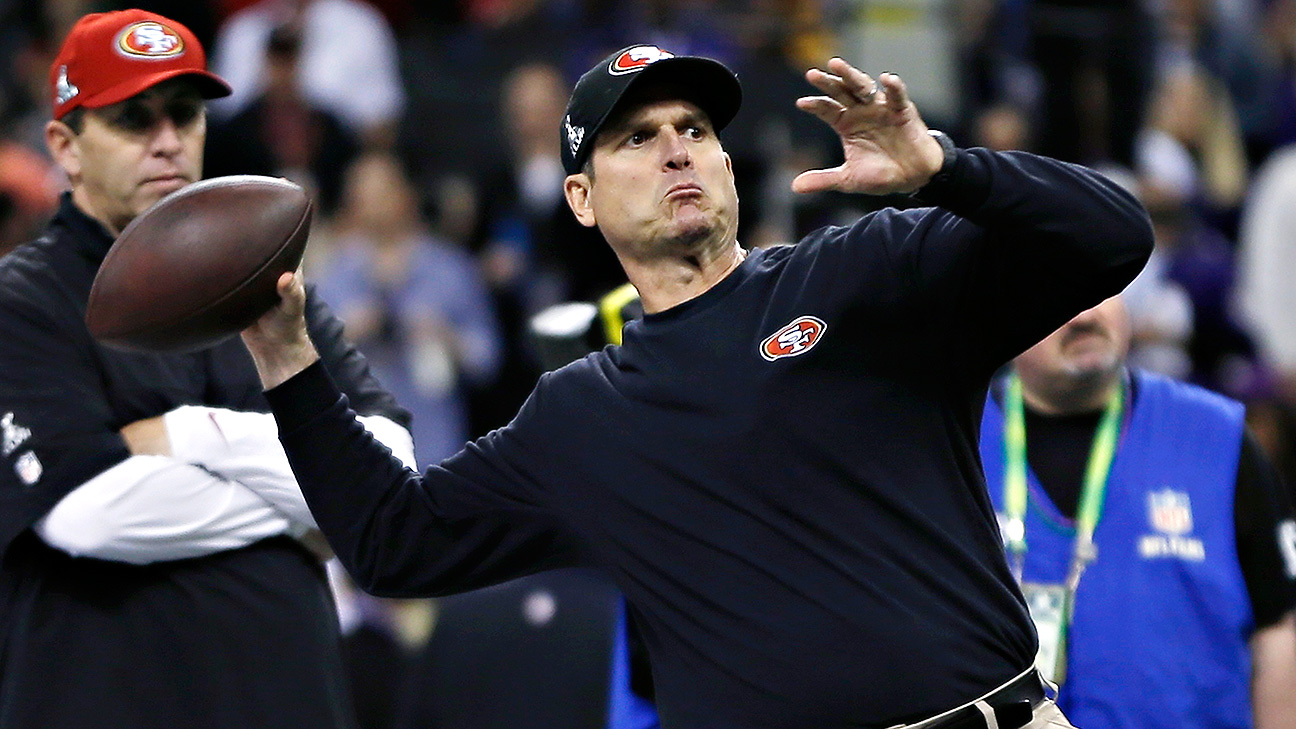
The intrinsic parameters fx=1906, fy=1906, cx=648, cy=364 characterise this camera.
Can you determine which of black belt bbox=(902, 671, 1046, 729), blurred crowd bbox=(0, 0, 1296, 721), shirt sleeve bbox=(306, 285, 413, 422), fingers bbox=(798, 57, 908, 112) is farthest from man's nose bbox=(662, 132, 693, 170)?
blurred crowd bbox=(0, 0, 1296, 721)

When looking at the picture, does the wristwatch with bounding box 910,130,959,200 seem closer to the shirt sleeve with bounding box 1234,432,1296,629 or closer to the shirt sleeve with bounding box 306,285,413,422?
the shirt sleeve with bounding box 306,285,413,422

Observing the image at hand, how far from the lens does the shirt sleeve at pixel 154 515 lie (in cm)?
389

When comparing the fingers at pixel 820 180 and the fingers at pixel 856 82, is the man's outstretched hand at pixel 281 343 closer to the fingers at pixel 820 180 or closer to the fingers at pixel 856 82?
the fingers at pixel 820 180

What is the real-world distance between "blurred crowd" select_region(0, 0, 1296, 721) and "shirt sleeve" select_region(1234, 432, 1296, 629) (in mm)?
2922

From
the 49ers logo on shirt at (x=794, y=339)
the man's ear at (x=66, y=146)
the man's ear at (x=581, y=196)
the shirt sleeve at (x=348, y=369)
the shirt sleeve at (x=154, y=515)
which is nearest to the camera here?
the 49ers logo on shirt at (x=794, y=339)

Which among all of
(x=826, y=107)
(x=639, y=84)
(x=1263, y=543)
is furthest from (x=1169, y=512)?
(x=826, y=107)

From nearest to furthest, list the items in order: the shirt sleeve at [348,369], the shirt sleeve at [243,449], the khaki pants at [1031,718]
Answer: the khaki pants at [1031,718], the shirt sleeve at [243,449], the shirt sleeve at [348,369]

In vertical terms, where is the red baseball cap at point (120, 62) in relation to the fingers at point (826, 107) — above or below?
below

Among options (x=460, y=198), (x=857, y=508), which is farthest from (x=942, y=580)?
(x=460, y=198)

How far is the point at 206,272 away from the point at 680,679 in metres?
1.13

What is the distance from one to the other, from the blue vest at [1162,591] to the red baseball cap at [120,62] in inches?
91.6

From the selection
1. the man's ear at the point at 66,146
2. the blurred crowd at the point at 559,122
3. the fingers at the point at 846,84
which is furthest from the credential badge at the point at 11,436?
the blurred crowd at the point at 559,122

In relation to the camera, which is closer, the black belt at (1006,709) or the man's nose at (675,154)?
the black belt at (1006,709)

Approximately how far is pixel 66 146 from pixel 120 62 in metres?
0.25
